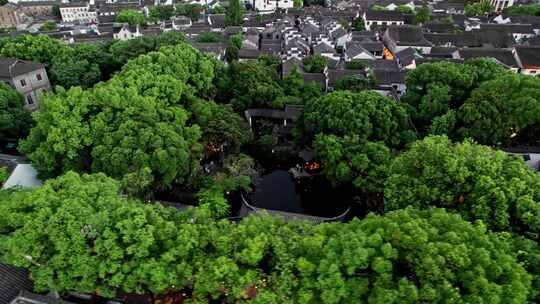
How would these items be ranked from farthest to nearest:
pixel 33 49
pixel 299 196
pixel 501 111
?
pixel 33 49, pixel 299 196, pixel 501 111

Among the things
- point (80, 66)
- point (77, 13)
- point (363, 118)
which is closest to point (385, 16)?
point (363, 118)

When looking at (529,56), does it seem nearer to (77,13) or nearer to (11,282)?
(11,282)

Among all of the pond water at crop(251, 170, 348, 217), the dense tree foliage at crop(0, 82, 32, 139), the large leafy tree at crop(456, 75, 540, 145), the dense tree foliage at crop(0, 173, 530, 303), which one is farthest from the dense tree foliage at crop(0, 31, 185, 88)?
the large leafy tree at crop(456, 75, 540, 145)

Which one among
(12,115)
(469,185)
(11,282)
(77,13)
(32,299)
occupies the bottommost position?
(32,299)

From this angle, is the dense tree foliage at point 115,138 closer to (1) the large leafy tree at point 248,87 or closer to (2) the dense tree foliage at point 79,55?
(1) the large leafy tree at point 248,87

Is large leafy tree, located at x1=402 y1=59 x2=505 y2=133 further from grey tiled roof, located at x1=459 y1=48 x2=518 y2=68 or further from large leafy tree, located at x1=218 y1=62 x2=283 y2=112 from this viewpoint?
grey tiled roof, located at x1=459 y1=48 x2=518 y2=68

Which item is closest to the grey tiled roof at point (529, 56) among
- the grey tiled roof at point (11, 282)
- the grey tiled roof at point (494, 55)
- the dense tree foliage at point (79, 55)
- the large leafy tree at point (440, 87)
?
the grey tiled roof at point (494, 55)

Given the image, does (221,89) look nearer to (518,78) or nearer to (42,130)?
(42,130)
